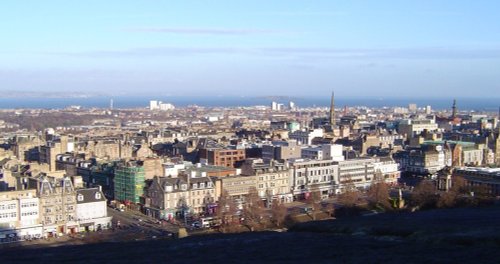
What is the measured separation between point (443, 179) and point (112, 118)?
328ft

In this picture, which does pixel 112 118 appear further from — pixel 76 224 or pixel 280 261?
pixel 280 261

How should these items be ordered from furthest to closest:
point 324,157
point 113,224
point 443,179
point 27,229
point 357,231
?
point 324,157 → point 443,179 → point 113,224 → point 27,229 → point 357,231

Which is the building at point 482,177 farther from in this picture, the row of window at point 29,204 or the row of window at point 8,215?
the row of window at point 8,215

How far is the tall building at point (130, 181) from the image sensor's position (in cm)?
3772

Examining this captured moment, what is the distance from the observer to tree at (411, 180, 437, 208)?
122 feet

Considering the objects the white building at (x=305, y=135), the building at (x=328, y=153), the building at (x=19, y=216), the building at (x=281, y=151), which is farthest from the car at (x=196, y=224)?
the white building at (x=305, y=135)

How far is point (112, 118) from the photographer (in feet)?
443

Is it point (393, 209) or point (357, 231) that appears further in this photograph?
point (393, 209)

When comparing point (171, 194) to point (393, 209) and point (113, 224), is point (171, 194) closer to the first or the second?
point (113, 224)

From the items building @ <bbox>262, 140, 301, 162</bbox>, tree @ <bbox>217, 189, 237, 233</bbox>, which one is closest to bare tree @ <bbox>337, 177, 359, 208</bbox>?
tree @ <bbox>217, 189, 237, 233</bbox>

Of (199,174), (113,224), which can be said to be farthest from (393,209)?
(113,224)

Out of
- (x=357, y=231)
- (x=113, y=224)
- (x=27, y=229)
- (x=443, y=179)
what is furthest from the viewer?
(x=443, y=179)

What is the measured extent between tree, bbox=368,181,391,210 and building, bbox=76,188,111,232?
1486 cm

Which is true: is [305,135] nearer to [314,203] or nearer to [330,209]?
[314,203]
